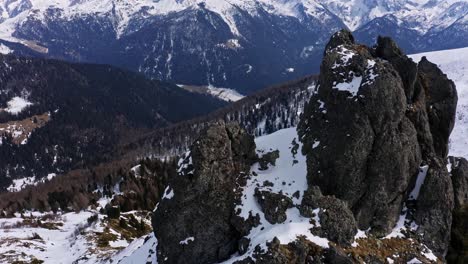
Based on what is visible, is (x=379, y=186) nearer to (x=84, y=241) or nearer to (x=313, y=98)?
(x=313, y=98)

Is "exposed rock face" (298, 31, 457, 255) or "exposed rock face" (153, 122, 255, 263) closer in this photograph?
"exposed rock face" (298, 31, 457, 255)

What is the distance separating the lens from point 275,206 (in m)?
41.2

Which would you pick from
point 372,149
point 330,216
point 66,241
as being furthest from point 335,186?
point 66,241

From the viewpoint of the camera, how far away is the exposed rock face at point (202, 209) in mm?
43188

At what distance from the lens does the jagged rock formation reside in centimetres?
4059

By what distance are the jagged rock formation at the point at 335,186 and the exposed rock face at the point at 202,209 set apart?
0.10m

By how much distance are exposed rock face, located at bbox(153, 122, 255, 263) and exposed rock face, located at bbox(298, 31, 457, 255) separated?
9277 mm

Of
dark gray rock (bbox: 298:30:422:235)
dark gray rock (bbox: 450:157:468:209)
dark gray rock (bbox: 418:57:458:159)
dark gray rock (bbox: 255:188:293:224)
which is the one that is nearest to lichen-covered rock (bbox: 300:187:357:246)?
dark gray rock (bbox: 255:188:293:224)

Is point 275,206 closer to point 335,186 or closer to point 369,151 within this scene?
point 335,186

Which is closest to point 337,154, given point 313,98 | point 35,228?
point 313,98

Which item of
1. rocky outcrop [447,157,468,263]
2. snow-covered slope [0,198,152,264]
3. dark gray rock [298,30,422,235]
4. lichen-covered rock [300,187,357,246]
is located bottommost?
snow-covered slope [0,198,152,264]

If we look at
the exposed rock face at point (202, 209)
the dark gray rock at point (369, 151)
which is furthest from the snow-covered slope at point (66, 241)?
the dark gray rock at point (369, 151)

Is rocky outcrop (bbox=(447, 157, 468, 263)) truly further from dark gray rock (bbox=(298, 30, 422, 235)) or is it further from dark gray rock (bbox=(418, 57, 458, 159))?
dark gray rock (bbox=(298, 30, 422, 235))

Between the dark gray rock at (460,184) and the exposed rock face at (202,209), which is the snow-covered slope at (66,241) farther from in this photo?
the dark gray rock at (460,184)
